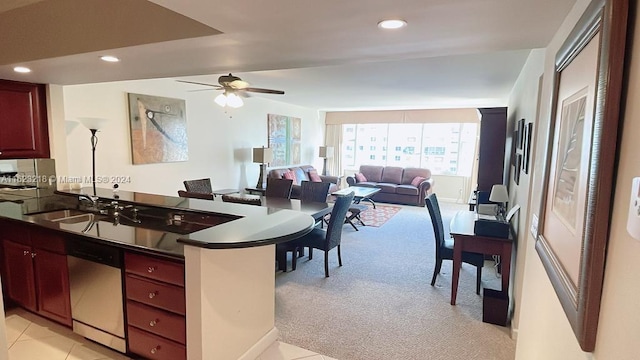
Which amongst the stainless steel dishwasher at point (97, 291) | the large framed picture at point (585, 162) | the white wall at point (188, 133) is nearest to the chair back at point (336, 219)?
the stainless steel dishwasher at point (97, 291)

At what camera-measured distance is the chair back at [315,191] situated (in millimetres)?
4617

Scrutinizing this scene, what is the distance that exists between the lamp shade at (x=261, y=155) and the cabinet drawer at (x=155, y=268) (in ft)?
14.8

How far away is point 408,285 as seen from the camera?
354 cm

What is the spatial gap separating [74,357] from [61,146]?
2248 millimetres

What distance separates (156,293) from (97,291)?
1.91 feet

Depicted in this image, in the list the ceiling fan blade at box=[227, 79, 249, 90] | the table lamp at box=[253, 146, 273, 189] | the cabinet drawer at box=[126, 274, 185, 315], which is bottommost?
Answer: the cabinet drawer at box=[126, 274, 185, 315]

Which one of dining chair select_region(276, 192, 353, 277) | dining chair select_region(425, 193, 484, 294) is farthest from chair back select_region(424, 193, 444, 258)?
dining chair select_region(276, 192, 353, 277)

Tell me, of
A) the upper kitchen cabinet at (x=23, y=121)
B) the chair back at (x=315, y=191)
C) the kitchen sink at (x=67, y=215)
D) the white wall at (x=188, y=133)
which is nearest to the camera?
the kitchen sink at (x=67, y=215)

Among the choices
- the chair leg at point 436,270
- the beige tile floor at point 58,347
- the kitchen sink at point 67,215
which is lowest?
the beige tile floor at point 58,347

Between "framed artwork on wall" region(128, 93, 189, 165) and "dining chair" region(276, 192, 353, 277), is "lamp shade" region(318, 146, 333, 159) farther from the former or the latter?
"dining chair" region(276, 192, 353, 277)

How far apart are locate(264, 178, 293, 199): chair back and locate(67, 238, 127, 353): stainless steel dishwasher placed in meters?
2.75

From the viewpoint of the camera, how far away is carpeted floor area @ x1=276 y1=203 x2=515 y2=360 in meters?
2.47

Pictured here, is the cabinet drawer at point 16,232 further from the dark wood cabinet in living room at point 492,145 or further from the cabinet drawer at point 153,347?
the dark wood cabinet in living room at point 492,145

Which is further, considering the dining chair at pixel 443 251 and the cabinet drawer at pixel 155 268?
the dining chair at pixel 443 251
